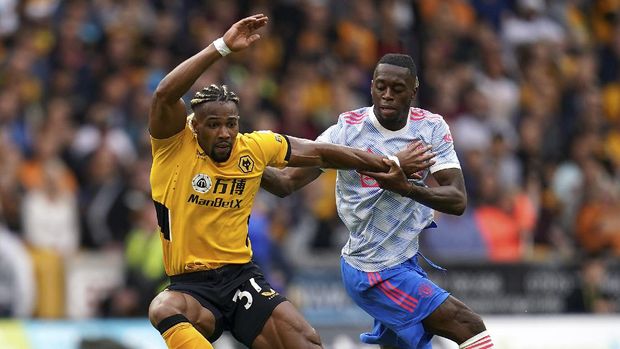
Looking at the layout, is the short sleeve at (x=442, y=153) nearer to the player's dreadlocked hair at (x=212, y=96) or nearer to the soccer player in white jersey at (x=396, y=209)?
the soccer player in white jersey at (x=396, y=209)

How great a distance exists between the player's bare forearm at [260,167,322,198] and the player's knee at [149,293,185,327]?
1.18m

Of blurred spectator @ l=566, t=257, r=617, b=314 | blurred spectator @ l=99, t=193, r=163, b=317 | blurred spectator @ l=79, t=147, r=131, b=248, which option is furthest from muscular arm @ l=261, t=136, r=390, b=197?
blurred spectator @ l=566, t=257, r=617, b=314

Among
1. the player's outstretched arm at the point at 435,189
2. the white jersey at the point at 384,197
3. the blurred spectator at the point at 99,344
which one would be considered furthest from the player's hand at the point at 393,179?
the blurred spectator at the point at 99,344

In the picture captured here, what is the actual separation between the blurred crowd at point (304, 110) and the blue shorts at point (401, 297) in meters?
4.33

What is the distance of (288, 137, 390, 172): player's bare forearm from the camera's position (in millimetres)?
9484

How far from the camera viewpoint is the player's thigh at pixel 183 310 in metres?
9.09

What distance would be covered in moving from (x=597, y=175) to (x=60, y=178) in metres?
6.55

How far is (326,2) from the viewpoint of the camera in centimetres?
1966

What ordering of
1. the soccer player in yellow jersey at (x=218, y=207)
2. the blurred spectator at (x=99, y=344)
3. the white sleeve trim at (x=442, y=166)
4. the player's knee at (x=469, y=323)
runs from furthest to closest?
1. the blurred spectator at (x=99, y=344)
2. the white sleeve trim at (x=442, y=166)
3. the player's knee at (x=469, y=323)
4. the soccer player in yellow jersey at (x=218, y=207)

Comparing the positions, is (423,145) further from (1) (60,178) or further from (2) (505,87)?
(2) (505,87)

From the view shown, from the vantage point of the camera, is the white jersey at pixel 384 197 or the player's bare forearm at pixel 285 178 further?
the player's bare forearm at pixel 285 178

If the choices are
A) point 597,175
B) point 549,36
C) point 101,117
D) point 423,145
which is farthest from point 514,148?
point 423,145

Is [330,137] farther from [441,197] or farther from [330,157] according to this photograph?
[441,197]

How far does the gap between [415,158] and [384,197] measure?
0.48 metres
